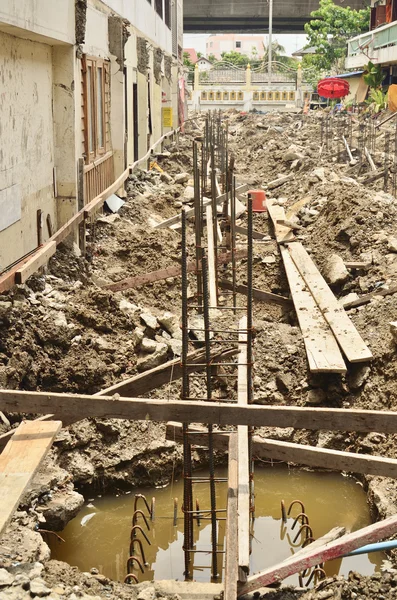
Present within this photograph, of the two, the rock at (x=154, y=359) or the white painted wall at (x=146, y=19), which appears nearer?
the rock at (x=154, y=359)

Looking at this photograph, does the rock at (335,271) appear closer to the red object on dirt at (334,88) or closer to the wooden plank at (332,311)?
the wooden plank at (332,311)

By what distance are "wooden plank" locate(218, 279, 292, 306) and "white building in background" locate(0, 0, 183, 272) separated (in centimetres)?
253

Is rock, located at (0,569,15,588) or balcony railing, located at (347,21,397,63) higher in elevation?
balcony railing, located at (347,21,397,63)

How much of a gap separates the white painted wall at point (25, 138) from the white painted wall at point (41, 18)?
0.30 metres

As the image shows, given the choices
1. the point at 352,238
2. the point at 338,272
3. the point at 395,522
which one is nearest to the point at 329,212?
the point at 352,238

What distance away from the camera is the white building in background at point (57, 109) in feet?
30.0

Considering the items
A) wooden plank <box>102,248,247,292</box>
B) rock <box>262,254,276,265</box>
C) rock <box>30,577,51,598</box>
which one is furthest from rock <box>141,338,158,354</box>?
rock <box>262,254,276,265</box>

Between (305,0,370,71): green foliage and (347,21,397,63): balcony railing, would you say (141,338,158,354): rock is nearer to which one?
(347,21,397,63): balcony railing

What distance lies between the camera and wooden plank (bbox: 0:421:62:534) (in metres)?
4.47

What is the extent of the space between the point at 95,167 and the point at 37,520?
922 cm

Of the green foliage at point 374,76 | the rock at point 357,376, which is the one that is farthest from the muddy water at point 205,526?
the green foliage at point 374,76

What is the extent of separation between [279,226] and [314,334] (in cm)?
570

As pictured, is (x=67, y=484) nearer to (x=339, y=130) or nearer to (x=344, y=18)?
(x=339, y=130)

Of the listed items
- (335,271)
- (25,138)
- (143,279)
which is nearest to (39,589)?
(143,279)
